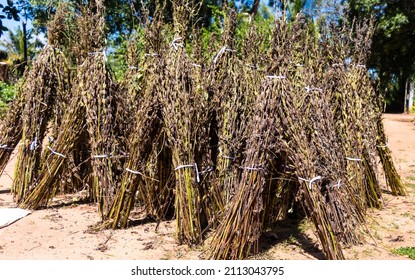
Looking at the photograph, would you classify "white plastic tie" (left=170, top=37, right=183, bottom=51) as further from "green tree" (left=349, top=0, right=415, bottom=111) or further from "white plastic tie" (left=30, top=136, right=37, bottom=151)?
"green tree" (left=349, top=0, right=415, bottom=111)

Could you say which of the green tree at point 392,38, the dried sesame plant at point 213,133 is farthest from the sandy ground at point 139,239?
the green tree at point 392,38

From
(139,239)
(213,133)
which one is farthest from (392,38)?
(139,239)

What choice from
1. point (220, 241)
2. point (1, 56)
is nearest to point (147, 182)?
point (220, 241)

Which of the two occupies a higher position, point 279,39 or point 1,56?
point 1,56

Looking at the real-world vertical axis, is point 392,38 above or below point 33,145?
above

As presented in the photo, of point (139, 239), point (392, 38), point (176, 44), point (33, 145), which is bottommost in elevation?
point (139, 239)

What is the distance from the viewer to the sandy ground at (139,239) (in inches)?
148

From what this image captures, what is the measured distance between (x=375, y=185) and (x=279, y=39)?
242 cm

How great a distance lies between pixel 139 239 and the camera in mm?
4105

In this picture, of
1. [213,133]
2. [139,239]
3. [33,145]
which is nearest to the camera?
[139,239]

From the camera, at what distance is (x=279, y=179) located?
3908 mm

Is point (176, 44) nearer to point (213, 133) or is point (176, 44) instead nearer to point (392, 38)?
point (213, 133)

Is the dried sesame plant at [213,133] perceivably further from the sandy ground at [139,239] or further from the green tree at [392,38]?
the green tree at [392,38]
